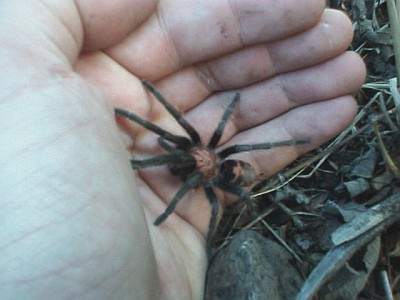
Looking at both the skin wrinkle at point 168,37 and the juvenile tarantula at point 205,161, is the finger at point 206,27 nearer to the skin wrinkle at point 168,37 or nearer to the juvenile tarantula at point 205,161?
the skin wrinkle at point 168,37

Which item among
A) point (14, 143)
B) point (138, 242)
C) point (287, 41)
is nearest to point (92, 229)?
point (138, 242)

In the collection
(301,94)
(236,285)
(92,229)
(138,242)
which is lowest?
(236,285)

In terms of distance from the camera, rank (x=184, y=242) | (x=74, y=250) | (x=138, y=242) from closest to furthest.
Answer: (x=74, y=250) < (x=138, y=242) < (x=184, y=242)

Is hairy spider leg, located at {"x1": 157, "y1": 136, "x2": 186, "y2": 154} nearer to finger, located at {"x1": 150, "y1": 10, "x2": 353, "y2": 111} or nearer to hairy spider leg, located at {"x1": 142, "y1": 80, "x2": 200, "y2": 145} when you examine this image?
hairy spider leg, located at {"x1": 142, "y1": 80, "x2": 200, "y2": 145}

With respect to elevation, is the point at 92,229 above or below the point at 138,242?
above

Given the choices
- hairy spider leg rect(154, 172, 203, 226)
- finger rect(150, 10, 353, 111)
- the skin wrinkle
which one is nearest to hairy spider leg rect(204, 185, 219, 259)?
hairy spider leg rect(154, 172, 203, 226)

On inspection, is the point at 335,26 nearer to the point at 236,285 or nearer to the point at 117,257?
the point at 236,285

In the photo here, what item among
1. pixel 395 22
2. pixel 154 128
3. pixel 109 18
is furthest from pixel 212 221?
pixel 395 22

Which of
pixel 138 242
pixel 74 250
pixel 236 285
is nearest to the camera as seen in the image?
pixel 74 250
